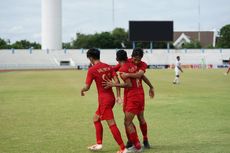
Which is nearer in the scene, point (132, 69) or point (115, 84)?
point (115, 84)

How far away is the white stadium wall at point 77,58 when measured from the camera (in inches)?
3403

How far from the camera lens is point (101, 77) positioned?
9367 mm

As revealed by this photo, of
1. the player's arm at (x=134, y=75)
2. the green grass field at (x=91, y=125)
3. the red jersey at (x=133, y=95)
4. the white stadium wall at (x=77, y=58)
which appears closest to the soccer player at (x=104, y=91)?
the player's arm at (x=134, y=75)

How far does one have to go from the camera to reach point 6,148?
10086 mm

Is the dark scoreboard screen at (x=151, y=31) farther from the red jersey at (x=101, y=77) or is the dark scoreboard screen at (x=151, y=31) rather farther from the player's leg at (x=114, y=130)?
the player's leg at (x=114, y=130)

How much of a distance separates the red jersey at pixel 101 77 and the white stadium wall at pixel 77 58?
73555mm

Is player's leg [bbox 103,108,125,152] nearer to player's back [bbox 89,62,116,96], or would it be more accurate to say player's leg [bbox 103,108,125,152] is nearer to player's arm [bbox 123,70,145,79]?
player's back [bbox 89,62,116,96]

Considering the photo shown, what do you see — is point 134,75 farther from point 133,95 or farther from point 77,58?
point 77,58

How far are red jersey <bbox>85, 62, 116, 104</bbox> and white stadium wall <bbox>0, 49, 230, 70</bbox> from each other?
73555 millimetres

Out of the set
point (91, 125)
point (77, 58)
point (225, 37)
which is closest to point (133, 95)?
Answer: point (91, 125)

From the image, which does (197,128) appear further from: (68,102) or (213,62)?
(213,62)

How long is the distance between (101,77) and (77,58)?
82.2 metres

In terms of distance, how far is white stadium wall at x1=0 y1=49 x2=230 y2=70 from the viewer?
8644 centimetres

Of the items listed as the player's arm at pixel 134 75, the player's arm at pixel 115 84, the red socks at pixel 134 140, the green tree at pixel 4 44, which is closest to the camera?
the player's arm at pixel 115 84
